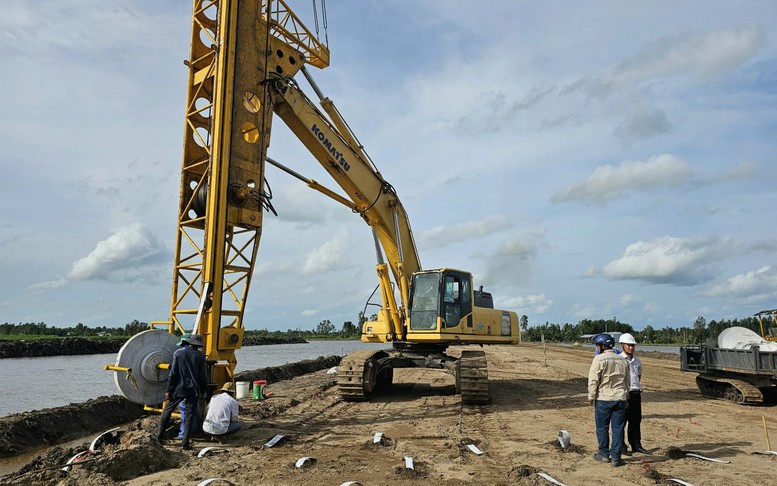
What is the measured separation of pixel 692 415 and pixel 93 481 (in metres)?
11.3

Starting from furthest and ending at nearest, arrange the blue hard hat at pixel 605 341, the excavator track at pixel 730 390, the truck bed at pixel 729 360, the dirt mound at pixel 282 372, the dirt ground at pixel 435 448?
the dirt mound at pixel 282 372, the excavator track at pixel 730 390, the truck bed at pixel 729 360, the blue hard hat at pixel 605 341, the dirt ground at pixel 435 448

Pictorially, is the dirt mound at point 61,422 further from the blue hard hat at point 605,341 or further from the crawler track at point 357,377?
the blue hard hat at point 605,341

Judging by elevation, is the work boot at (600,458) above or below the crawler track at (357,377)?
below

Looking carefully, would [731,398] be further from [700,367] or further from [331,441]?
[331,441]

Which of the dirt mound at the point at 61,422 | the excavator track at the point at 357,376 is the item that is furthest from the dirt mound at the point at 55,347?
the excavator track at the point at 357,376

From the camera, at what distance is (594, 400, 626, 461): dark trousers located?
753 centimetres

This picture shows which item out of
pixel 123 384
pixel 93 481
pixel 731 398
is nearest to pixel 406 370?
pixel 731 398

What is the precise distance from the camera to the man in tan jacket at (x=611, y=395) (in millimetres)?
7539

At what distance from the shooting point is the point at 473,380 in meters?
12.8

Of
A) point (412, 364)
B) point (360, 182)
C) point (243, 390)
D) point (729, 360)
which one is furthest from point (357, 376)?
point (729, 360)

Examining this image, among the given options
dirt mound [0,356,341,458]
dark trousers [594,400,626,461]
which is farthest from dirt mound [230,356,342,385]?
dark trousers [594,400,626,461]

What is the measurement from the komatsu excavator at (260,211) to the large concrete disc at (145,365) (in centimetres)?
2

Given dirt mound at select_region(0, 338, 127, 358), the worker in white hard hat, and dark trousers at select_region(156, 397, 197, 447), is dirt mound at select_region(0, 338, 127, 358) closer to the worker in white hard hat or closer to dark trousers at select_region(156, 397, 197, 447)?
dark trousers at select_region(156, 397, 197, 447)

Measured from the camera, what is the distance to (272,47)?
458 inches
